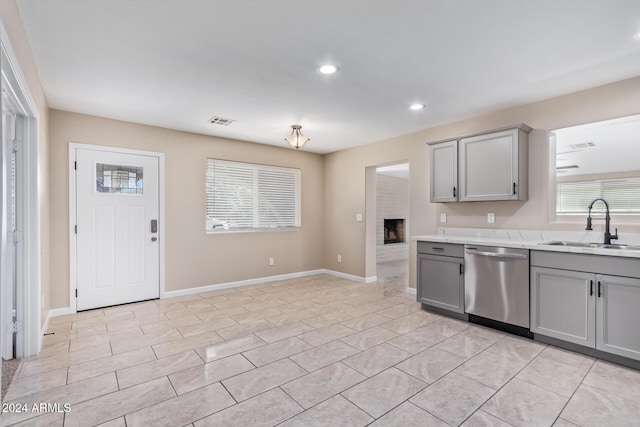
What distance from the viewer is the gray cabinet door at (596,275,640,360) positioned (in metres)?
2.49

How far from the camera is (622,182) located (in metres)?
3.24

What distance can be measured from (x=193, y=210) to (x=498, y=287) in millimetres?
4094

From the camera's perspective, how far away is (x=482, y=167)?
372 centimetres

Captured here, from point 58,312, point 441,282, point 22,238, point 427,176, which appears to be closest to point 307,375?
point 441,282

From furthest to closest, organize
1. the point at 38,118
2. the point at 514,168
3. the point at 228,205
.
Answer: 1. the point at 228,205
2. the point at 514,168
3. the point at 38,118

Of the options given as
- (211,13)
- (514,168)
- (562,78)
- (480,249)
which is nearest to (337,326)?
(480,249)

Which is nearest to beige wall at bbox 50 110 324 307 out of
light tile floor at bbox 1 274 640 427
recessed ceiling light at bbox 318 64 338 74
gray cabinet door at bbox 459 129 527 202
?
light tile floor at bbox 1 274 640 427

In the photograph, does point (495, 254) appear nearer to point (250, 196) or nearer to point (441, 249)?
point (441, 249)

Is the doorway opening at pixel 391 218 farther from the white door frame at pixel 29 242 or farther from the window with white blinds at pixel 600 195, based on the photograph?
the white door frame at pixel 29 242

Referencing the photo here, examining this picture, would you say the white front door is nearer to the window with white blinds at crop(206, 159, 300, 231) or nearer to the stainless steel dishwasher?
the window with white blinds at crop(206, 159, 300, 231)

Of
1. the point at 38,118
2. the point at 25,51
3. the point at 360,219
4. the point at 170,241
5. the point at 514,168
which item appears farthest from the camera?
the point at 360,219

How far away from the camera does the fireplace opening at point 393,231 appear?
8.46 metres

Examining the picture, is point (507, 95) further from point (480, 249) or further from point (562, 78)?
point (480, 249)

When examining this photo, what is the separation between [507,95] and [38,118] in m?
4.49
